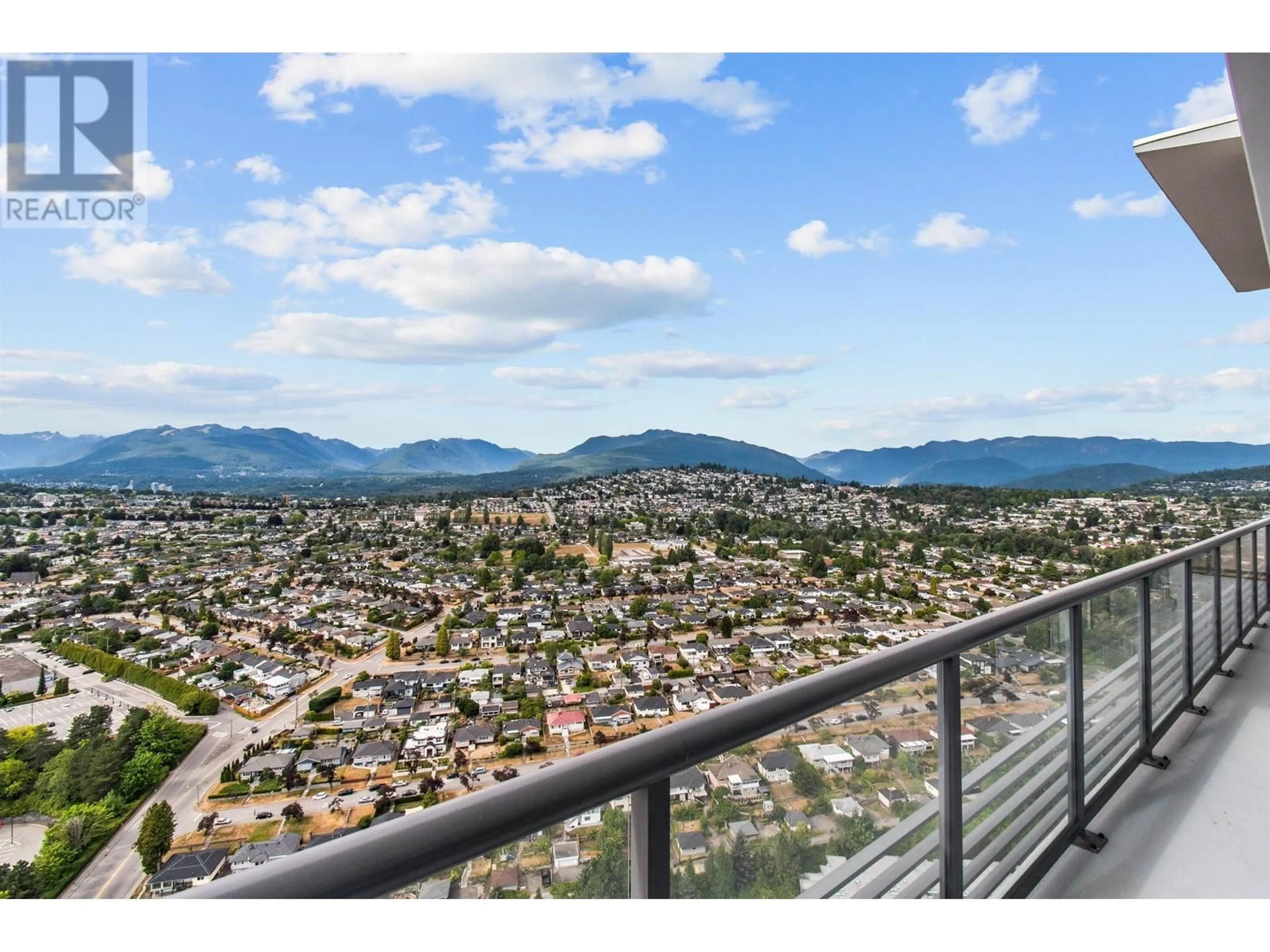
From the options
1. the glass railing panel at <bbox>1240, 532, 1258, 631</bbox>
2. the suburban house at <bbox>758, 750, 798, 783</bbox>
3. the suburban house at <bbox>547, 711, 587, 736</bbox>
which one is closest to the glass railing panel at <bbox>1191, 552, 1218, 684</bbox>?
the glass railing panel at <bbox>1240, 532, 1258, 631</bbox>

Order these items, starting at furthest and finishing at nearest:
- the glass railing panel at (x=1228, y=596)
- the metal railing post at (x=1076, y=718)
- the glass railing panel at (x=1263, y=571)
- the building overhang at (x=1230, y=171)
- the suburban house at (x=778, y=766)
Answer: the glass railing panel at (x=1263, y=571)
the glass railing panel at (x=1228, y=596)
the metal railing post at (x=1076, y=718)
the building overhang at (x=1230, y=171)
the suburban house at (x=778, y=766)

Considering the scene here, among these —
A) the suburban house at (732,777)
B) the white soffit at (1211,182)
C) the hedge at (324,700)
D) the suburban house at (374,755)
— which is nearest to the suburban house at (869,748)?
the suburban house at (732,777)

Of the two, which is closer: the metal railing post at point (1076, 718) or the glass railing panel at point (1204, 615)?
the metal railing post at point (1076, 718)

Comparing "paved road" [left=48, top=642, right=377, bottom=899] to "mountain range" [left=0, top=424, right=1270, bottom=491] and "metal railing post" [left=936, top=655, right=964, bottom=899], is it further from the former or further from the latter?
"mountain range" [left=0, top=424, right=1270, bottom=491]

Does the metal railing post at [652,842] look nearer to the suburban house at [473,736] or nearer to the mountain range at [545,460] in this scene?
the suburban house at [473,736]
